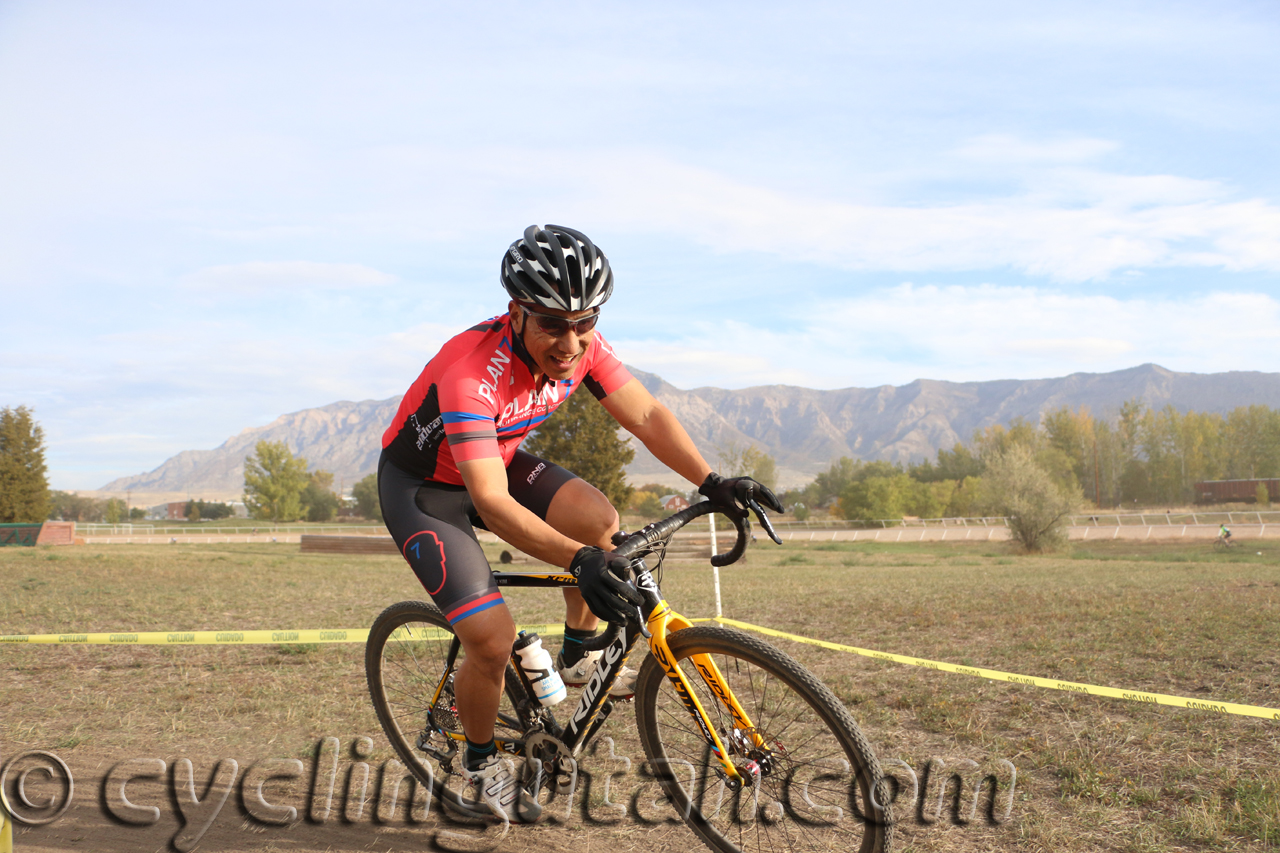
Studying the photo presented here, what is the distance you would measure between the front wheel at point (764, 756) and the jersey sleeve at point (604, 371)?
1473 mm

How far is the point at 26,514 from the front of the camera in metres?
48.4

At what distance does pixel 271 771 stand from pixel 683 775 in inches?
111

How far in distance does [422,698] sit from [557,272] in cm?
287

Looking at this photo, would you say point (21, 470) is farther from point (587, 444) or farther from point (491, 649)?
point (491, 649)

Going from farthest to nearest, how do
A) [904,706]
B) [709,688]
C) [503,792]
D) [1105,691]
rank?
[904,706] < [1105,691] < [503,792] < [709,688]

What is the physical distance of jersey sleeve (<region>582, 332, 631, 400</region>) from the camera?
4238 mm

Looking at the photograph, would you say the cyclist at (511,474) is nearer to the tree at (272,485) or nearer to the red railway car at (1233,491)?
the tree at (272,485)

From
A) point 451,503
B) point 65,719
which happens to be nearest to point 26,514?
point 65,719

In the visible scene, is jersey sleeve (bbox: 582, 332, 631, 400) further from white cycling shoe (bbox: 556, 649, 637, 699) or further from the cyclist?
white cycling shoe (bbox: 556, 649, 637, 699)

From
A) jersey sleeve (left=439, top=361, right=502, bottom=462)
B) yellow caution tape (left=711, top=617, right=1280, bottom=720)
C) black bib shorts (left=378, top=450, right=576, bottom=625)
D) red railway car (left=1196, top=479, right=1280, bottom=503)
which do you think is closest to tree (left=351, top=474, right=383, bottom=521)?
red railway car (left=1196, top=479, right=1280, bottom=503)

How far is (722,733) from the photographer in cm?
330

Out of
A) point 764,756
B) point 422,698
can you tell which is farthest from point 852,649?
point 764,756

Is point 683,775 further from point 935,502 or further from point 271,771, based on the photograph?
point 935,502

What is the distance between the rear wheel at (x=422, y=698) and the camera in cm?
437
